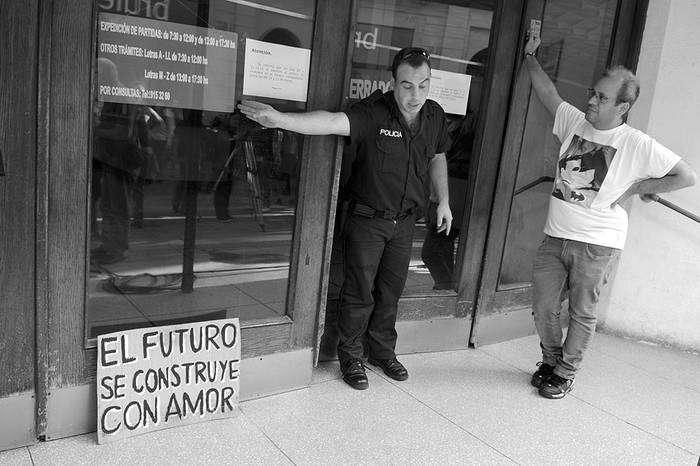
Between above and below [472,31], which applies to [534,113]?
below

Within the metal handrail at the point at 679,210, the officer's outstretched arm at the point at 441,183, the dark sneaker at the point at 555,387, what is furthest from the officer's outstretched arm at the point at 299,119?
the metal handrail at the point at 679,210

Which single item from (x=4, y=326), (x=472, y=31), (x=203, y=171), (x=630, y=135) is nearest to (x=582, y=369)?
(x=630, y=135)

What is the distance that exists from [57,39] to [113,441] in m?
1.49

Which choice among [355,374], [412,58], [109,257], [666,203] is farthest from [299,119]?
[666,203]

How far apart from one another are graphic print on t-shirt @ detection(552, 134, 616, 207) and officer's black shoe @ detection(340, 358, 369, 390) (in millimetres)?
1331

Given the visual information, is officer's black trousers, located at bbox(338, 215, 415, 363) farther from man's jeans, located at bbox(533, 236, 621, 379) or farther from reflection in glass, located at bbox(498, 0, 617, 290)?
reflection in glass, located at bbox(498, 0, 617, 290)

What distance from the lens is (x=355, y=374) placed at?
3166 millimetres

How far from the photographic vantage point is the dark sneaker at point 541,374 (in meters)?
3.40

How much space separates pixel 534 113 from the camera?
3721mm

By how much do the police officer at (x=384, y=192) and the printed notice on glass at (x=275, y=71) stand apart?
17cm

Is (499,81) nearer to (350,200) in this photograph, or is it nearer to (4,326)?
(350,200)

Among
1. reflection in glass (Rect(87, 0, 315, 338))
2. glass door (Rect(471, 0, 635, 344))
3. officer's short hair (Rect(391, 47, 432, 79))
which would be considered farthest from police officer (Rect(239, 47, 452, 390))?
glass door (Rect(471, 0, 635, 344))

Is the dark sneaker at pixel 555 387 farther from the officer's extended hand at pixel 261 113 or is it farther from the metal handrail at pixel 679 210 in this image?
the officer's extended hand at pixel 261 113

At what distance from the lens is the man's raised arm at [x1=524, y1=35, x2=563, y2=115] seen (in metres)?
3.47
